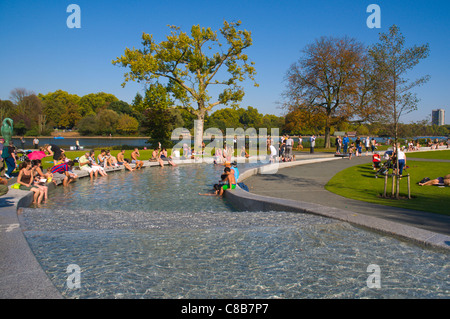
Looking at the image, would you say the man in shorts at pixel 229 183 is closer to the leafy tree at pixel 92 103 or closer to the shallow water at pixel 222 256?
the shallow water at pixel 222 256

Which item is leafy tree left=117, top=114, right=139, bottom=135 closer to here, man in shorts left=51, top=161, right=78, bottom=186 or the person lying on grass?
man in shorts left=51, top=161, right=78, bottom=186

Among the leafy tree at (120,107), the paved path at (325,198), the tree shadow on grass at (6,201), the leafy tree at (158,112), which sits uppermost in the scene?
the leafy tree at (120,107)

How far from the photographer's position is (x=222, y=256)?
236 inches

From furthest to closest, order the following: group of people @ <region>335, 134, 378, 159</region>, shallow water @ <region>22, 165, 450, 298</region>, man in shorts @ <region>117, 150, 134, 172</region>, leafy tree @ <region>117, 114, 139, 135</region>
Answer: leafy tree @ <region>117, 114, 139, 135</region>, group of people @ <region>335, 134, 378, 159</region>, man in shorts @ <region>117, 150, 134, 172</region>, shallow water @ <region>22, 165, 450, 298</region>

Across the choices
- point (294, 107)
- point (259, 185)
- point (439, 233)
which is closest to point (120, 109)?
point (294, 107)

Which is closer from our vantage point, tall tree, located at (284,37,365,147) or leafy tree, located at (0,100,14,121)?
tall tree, located at (284,37,365,147)

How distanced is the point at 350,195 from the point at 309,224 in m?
4.22

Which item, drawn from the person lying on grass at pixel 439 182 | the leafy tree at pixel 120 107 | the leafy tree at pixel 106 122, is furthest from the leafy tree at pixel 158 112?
the leafy tree at pixel 120 107

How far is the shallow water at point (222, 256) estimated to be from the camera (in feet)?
15.7

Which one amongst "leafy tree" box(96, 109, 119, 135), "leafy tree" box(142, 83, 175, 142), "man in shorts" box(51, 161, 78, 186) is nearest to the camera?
"man in shorts" box(51, 161, 78, 186)

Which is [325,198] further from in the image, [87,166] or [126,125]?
[126,125]

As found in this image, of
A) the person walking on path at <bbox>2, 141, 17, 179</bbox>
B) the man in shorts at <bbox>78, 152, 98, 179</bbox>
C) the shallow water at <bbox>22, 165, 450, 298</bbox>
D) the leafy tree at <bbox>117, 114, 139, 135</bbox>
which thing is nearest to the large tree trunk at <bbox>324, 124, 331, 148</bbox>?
the man in shorts at <bbox>78, 152, 98, 179</bbox>

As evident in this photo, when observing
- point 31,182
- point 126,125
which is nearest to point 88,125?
point 126,125

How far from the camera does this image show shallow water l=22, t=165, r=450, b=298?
4785 millimetres
